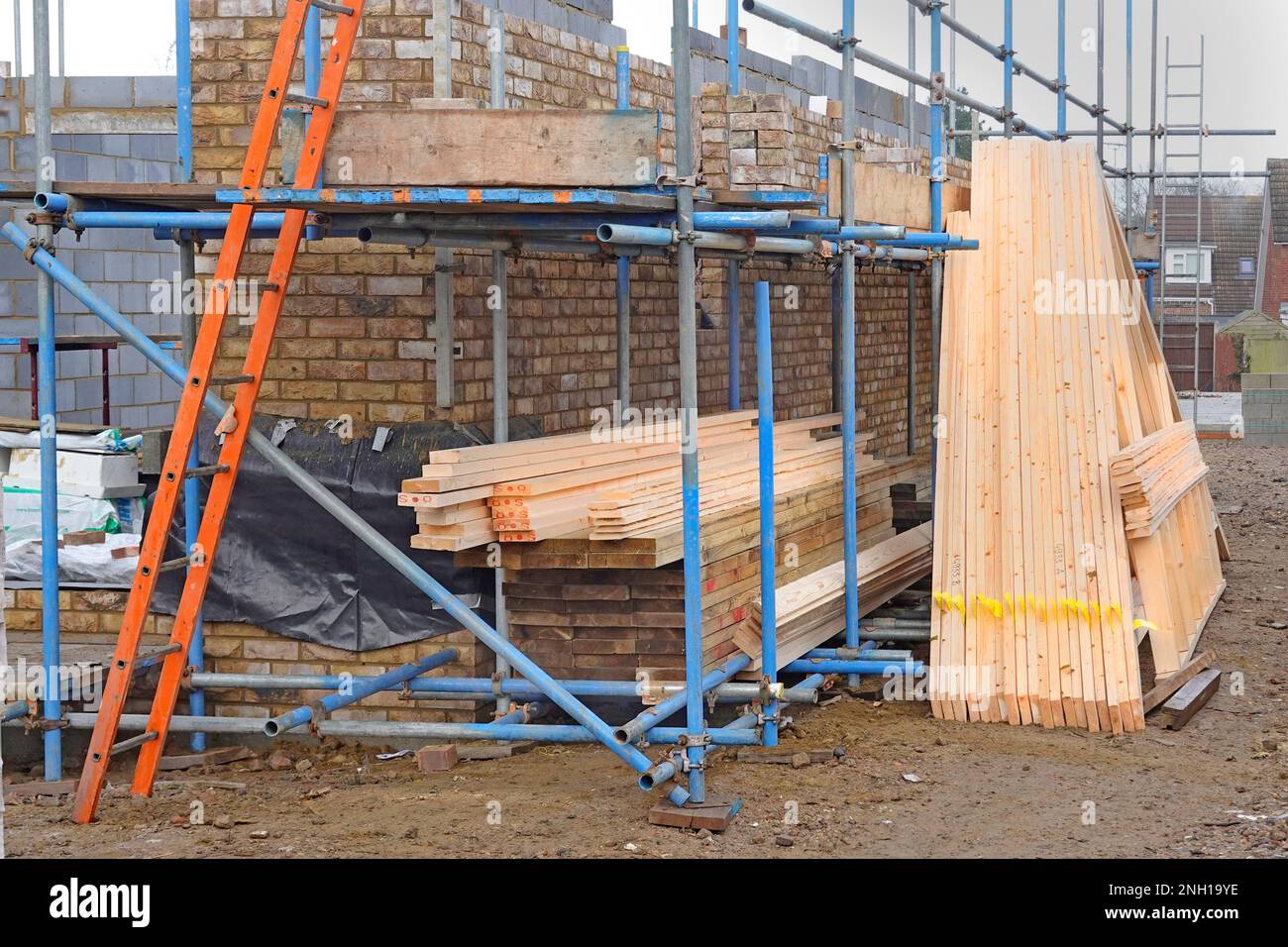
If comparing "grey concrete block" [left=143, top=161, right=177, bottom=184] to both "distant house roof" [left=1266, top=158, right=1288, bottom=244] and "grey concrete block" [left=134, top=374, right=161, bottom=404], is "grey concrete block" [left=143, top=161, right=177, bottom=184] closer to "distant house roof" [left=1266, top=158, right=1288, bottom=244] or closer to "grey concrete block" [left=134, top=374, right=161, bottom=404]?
"grey concrete block" [left=134, top=374, right=161, bottom=404]

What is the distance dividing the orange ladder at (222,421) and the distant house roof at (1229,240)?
1660 inches

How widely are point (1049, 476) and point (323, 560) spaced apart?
4132 millimetres

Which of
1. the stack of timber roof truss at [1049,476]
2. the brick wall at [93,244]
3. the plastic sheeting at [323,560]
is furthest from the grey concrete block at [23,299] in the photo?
the stack of timber roof truss at [1049,476]

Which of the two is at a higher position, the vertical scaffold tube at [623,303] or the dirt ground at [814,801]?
the vertical scaffold tube at [623,303]

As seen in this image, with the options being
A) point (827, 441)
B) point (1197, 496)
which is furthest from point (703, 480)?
point (1197, 496)

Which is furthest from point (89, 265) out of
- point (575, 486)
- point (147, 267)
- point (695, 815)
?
point (695, 815)

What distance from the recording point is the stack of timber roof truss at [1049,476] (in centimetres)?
829

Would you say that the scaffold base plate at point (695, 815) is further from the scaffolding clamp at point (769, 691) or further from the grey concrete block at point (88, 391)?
the grey concrete block at point (88, 391)

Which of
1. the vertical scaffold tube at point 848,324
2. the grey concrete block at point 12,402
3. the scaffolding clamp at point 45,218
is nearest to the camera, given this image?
the scaffolding clamp at point 45,218

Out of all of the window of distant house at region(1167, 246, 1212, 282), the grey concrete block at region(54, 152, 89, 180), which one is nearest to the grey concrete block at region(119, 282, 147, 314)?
the grey concrete block at region(54, 152, 89, 180)

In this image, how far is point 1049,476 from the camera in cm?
891

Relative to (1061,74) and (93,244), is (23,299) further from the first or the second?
(1061,74)

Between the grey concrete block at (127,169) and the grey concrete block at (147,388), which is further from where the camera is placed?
the grey concrete block at (147,388)

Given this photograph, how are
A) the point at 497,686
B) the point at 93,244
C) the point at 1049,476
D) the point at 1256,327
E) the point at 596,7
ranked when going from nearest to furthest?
the point at 497,686, the point at 1049,476, the point at 596,7, the point at 93,244, the point at 1256,327
